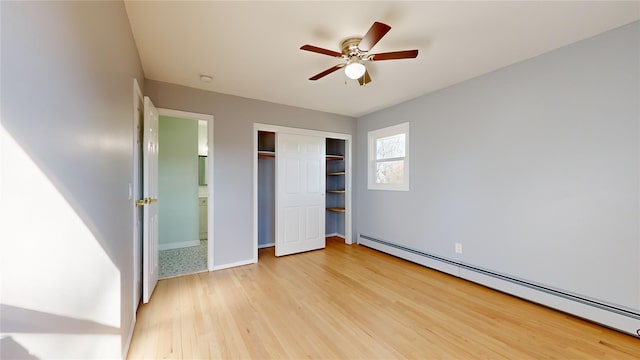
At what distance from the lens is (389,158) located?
4074mm

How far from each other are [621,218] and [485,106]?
1513mm

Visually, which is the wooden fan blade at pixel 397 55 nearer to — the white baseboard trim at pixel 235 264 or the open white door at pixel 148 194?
the open white door at pixel 148 194

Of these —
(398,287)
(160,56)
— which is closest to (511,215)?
(398,287)

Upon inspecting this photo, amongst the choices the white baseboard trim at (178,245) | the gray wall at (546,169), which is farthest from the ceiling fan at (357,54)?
the white baseboard trim at (178,245)

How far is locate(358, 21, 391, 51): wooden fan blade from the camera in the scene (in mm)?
1601

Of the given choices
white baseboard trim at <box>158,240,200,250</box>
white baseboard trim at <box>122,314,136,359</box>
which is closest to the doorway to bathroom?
white baseboard trim at <box>158,240,200,250</box>

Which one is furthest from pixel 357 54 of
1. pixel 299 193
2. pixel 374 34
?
pixel 299 193

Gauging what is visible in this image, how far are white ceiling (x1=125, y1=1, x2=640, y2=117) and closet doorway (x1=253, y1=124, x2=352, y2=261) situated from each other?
1141 mm

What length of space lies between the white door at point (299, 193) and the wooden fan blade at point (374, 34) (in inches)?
89.9

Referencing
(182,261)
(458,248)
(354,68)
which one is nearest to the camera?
(354,68)

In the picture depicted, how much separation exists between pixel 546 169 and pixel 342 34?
2278 mm

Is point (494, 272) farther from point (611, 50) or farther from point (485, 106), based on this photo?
point (611, 50)

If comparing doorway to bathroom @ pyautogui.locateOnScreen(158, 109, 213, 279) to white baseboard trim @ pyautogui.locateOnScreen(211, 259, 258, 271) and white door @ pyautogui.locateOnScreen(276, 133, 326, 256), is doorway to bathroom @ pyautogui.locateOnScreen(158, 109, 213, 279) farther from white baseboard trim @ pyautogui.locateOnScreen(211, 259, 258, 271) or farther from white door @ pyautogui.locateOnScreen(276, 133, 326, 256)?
white door @ pyautogui.locateOnScreen(276, 133, 326, 256)

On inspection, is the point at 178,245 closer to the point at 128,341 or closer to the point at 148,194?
the point at 148,194
